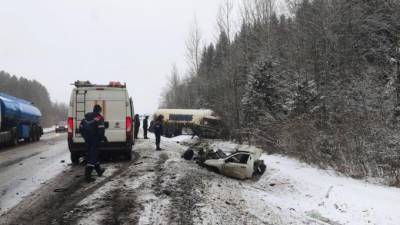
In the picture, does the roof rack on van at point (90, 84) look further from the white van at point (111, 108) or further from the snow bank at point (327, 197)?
the snow bank at point (327, 197)

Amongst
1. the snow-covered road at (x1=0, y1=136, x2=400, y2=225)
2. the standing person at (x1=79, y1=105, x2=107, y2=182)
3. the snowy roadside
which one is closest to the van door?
the snow-covered road at (x1=0, y1=136, x2=400, y2=225)

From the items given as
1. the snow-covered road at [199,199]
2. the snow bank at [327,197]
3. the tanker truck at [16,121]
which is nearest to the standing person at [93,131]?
the snow-covered road at [199,199]

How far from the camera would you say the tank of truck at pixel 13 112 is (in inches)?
907

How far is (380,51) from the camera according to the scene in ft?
79.9

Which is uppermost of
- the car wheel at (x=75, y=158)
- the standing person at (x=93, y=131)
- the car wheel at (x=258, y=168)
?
the standing person at (x=93, y=131)

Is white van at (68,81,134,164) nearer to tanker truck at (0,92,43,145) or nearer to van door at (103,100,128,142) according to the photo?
van door at (103,100,128,142)

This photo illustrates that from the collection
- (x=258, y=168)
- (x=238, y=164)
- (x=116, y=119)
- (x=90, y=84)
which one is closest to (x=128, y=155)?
(x=116, y=119)

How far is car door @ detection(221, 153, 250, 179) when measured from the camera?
11.3 meters

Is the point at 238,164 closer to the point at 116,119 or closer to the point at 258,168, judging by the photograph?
the point at 258,168

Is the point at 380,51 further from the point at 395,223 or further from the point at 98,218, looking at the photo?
the point at 98,218

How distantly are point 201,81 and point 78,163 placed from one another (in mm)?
41582

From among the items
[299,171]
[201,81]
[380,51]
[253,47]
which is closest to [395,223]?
[299,171]

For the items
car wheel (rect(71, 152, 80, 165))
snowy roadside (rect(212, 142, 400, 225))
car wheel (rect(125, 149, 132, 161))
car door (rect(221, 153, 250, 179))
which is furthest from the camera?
car wheel (rect(125, 149, 132, 161))

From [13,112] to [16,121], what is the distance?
111 cm
